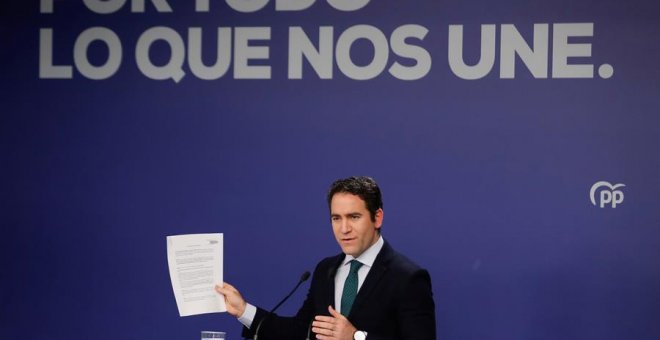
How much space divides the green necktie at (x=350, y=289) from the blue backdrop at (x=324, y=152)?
4.19ft

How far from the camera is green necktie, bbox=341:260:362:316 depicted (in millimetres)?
3396

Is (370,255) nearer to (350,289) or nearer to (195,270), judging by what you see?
(350,289)

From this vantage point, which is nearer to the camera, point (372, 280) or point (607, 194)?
point (372, 280)

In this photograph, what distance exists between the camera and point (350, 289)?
3.43 meters

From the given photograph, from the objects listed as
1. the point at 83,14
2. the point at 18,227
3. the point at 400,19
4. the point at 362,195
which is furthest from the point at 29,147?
the point at 362,195

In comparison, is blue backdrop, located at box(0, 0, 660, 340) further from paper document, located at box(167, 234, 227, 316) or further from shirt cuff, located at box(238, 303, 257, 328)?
paper document, located at box(167, 234, 227, 316)

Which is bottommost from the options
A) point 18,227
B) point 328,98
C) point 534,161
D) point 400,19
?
point 18,227

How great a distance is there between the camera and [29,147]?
→ 5.14m

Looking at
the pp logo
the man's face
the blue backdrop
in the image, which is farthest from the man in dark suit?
the pp logo

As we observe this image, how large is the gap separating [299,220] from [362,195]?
149 centimetres

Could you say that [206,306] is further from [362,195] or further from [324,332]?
[362,195]

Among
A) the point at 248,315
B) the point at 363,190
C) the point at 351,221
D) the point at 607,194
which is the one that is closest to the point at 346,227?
the point at 351,221

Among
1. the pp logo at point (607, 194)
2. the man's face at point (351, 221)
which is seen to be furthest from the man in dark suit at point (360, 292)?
the pp logo at point (607, 194)

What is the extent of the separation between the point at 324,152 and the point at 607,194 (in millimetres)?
1383
